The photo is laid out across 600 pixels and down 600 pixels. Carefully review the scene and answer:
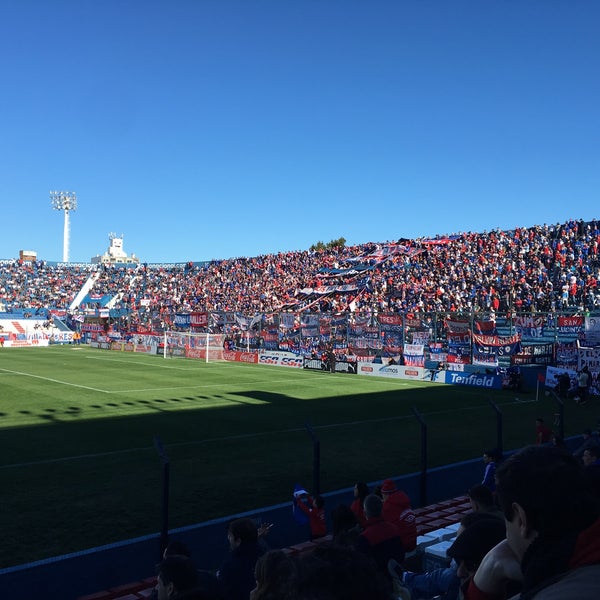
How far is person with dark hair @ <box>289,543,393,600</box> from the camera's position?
1.90m

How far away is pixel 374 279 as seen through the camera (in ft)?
189

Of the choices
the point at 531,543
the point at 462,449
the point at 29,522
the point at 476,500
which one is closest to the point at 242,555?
the point at 476,500

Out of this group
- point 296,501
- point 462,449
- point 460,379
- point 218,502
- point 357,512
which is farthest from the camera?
point 460,379

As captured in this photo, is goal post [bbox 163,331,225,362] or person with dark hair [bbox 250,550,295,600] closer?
person with dark hair [bbox 250,550,295,600]

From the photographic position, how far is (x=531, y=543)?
2059 millimetres

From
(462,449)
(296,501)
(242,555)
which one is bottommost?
(462,449)

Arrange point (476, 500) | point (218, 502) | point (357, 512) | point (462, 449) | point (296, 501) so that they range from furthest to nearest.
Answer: point (462, 449)
point (218, 502)
point (296, 501)
point (357, 512)
point (476, 500)

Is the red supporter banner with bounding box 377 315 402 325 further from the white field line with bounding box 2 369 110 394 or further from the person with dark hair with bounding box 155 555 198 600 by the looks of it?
the person with dark hair with bounding box 155 555 198 600

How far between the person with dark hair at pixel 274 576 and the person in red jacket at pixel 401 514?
17.5ft

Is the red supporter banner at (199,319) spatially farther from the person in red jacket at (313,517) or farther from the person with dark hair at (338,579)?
the person with dark hair at (338,579)

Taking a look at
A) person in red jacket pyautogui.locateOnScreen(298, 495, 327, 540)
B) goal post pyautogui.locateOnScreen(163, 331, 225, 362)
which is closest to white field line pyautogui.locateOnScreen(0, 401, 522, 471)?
person in red jacket pyautogui.locateOnScreen(298, 495, 327, 540)

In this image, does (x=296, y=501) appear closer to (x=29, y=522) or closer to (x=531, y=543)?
(x=29, y=522)

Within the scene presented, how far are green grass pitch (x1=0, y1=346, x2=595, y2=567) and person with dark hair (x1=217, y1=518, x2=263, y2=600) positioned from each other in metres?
4.81

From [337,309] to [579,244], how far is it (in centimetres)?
2044
